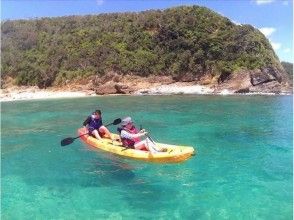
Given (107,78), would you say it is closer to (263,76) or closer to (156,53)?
(156,53)

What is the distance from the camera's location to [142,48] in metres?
47.8

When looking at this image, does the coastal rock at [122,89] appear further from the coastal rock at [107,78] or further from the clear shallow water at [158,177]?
the clear shallow water at [158,177]

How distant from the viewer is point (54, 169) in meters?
Result: 12.6

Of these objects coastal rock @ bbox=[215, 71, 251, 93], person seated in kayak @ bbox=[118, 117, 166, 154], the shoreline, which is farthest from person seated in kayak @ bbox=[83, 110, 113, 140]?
coastal rock @ bbox=[215, 71, 251, 93]

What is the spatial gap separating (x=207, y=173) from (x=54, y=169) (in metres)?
4.82

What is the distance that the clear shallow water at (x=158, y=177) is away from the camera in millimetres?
9258

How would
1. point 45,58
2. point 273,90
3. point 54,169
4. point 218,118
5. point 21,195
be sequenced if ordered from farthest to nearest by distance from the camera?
point 45,58 < point 273,90 < point 218,118 < point 54,169 < point 21,195

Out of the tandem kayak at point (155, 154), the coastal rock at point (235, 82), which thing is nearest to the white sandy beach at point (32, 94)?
the coastal rock at point (235, 82)

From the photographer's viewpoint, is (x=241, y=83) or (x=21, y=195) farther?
(x=241, y=83)

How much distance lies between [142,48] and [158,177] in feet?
124

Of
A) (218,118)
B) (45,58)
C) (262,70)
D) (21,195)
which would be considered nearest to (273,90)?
(262,70)

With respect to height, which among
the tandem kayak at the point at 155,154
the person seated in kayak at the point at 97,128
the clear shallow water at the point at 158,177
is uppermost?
the person seated in kayak at the point at 97,128

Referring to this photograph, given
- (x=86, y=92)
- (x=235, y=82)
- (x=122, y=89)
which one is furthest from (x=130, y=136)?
(x=235, y=82)

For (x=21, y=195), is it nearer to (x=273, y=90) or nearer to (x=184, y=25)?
(x=273, y=90)
